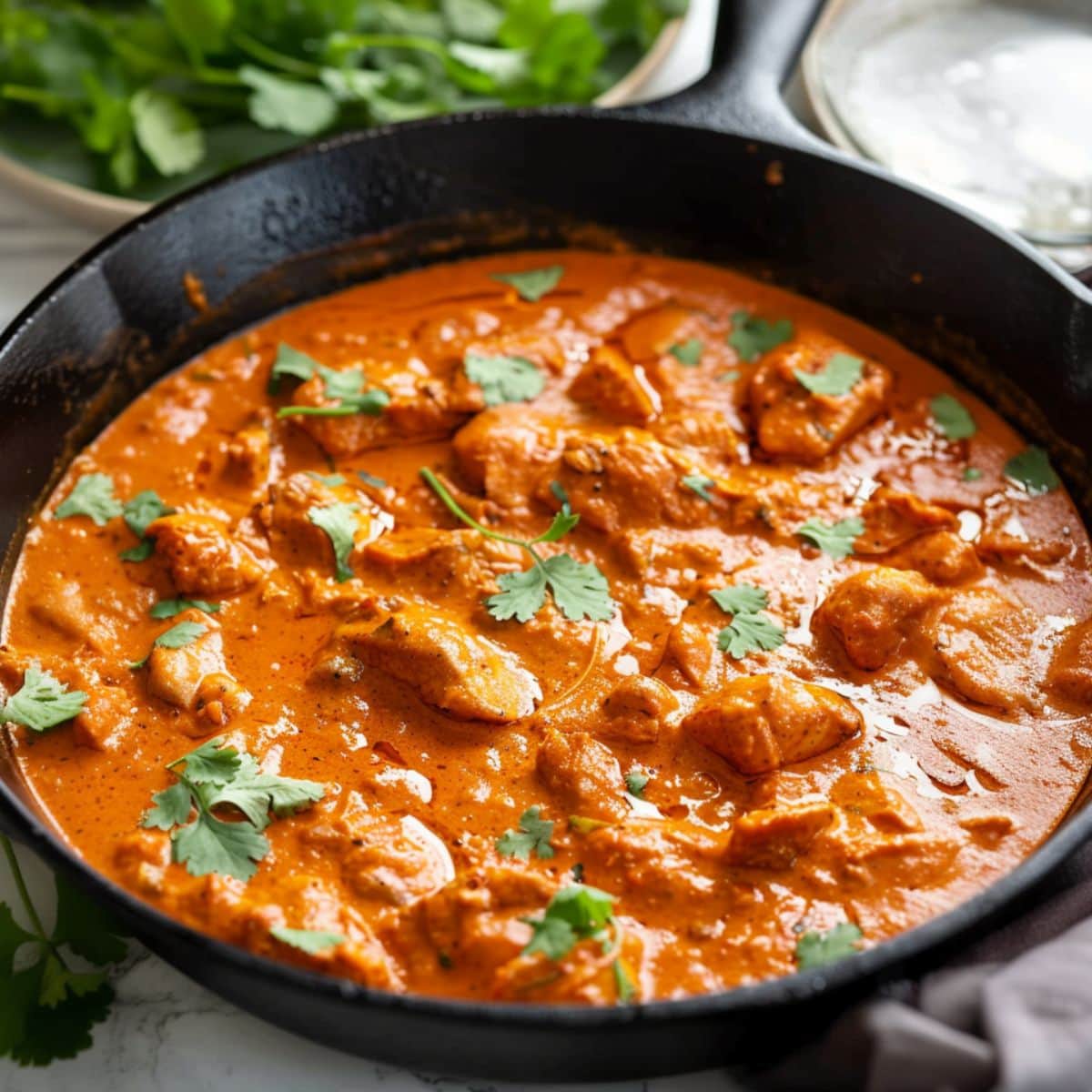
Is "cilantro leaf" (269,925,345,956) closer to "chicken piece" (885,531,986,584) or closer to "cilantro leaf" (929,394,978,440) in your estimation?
"chicken piece" (885,531,986,584)

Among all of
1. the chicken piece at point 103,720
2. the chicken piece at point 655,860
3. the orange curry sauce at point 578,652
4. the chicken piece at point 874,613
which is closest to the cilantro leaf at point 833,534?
the orange curry sauce at point 578,652

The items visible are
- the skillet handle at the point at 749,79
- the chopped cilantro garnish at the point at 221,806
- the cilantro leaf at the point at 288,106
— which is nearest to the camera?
the chopped cilantro garnish at the point at 221,806

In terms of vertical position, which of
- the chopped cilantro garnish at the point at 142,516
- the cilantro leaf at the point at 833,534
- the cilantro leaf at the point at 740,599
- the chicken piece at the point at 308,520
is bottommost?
the chopped cilantro garnish at the point at 142,516

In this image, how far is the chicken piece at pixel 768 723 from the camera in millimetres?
3258

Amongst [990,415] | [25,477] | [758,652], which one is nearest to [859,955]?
[758,652]

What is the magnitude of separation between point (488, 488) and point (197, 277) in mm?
1226

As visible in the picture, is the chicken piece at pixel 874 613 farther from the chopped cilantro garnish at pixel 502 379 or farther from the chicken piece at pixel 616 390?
the chopped cilantro garnish at pixel 502 379

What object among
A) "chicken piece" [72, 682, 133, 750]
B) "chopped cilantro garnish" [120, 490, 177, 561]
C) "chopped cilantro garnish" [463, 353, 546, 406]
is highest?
"chopped cilantro garnish" [463, 353, 546, 406]

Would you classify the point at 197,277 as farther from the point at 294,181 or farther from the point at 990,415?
the point at 990,415

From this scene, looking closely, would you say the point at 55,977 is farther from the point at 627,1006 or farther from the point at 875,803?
the point at 875,803

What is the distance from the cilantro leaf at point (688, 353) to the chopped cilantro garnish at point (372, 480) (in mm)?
978

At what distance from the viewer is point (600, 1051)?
2.69 m

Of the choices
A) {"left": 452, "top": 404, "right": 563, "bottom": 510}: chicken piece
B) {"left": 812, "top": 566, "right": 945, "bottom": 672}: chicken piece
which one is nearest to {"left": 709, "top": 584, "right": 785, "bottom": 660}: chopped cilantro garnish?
{"left": 812, "top": 566, "right": 945, "bottom": 672}: chicken piece

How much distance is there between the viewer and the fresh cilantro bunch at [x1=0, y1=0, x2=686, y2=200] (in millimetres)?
5102
